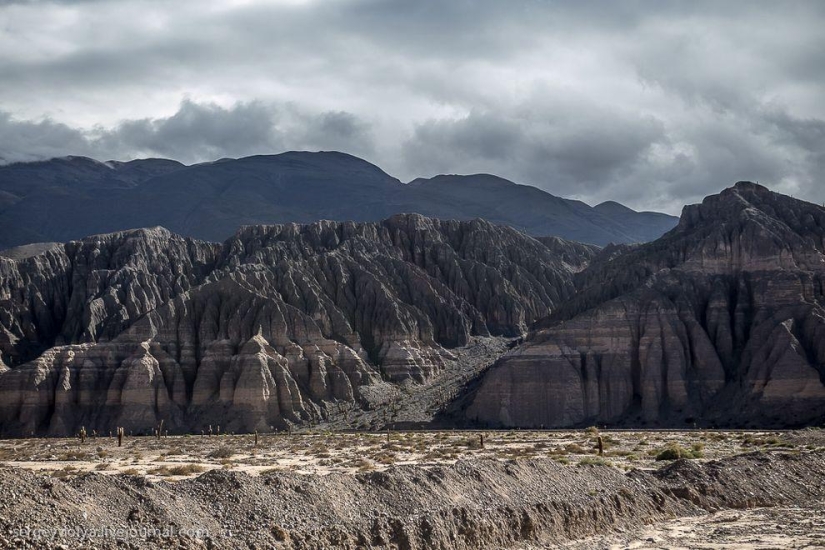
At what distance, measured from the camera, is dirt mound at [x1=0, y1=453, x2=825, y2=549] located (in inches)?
1120

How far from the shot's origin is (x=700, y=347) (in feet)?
411

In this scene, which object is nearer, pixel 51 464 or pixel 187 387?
pixel 51 464

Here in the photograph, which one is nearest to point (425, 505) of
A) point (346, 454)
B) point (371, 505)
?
point (371, 505)

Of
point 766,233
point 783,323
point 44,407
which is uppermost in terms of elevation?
point 766,233

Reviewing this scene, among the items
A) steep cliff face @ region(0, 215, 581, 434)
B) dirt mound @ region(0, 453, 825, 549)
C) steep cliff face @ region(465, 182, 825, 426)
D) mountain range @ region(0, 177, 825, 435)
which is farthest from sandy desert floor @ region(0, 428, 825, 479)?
steep cliff face @ region(0, 215, 581, 434)

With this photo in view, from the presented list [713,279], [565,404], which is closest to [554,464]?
[565,404]

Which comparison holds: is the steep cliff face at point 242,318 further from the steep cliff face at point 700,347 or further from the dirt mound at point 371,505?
the dirt mound at point 371,505

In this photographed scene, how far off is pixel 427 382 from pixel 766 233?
160 ft

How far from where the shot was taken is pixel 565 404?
123 meters

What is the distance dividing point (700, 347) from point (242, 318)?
60018 mm

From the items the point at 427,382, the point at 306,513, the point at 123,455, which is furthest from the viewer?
the point at 427,382

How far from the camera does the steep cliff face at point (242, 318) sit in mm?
132000

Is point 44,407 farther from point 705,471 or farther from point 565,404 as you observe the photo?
point 705,471

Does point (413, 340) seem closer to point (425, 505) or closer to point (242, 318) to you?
point (242, 318)
